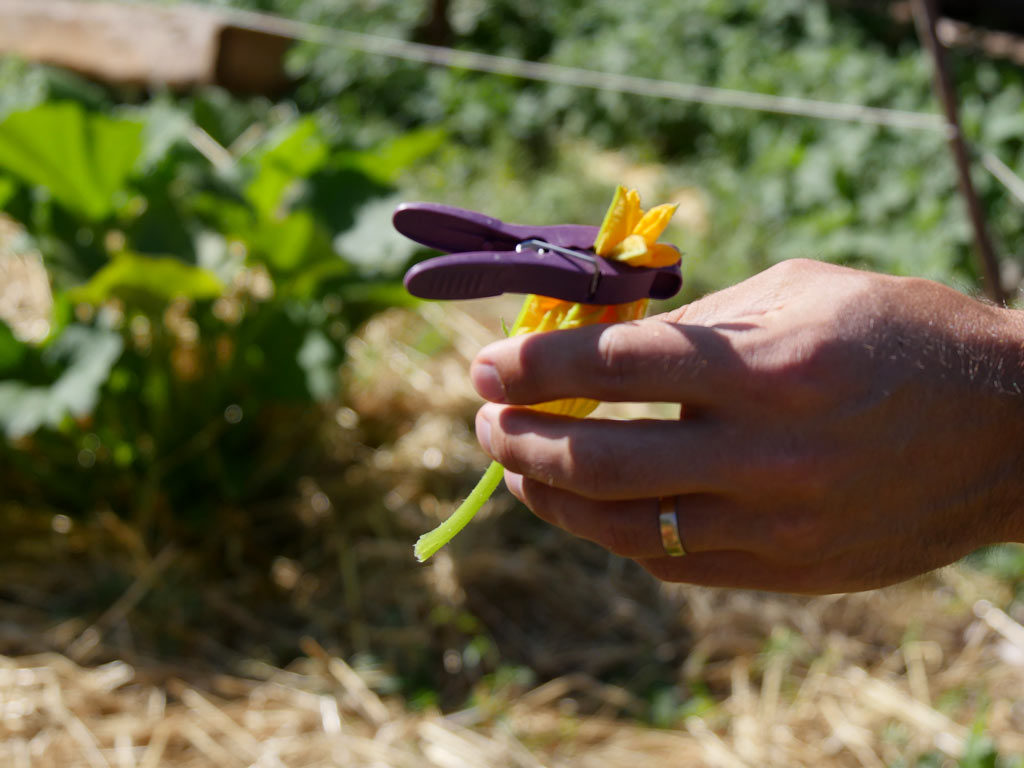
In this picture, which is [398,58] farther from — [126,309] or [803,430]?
[803,430]

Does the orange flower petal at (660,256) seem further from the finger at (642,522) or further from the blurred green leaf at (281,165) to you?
the blurred green leaf at (281,165)

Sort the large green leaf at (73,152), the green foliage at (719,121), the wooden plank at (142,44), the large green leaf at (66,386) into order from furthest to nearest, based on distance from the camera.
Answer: the wooden plank at (142,44)
the green foliage at (719,121)
the large green leaf at (73,152)
the large green leaf at (66,386)

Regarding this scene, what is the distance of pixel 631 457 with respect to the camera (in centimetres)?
76

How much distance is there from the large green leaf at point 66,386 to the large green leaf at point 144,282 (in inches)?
3.0

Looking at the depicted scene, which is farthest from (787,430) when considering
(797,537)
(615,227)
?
(615,227)

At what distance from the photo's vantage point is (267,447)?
7.74 ft

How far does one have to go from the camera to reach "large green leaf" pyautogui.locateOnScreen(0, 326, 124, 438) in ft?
6.06

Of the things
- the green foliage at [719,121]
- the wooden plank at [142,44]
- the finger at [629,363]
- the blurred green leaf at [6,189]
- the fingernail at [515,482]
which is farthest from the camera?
the wooden plank at [142,44]

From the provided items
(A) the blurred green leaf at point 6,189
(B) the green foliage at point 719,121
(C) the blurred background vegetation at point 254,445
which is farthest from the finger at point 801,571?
(B) the green foliage at point 719,121

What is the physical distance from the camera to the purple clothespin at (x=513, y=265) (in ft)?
2.47

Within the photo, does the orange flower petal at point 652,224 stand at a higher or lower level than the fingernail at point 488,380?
higher

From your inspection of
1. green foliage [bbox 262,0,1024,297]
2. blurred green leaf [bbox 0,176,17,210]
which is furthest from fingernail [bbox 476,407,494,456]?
green foliage [bbox 262,0,1024,297]

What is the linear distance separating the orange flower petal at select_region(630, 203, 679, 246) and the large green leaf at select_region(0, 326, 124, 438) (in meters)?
1.29

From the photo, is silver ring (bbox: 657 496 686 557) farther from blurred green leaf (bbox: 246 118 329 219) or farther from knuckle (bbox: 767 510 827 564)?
blurred green leaf (bbox: 246 118 329 219)
